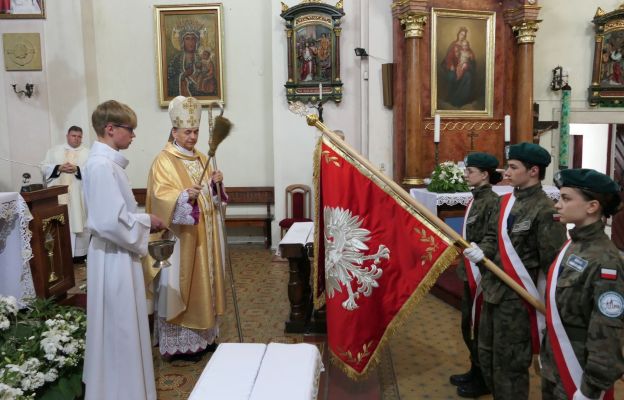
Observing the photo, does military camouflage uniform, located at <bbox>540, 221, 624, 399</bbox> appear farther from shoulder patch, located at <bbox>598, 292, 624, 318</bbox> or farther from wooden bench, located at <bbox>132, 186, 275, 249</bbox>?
wooden bench, located at <bbox>132, 186, 275, 249</bbox>

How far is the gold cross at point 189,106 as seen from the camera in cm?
384

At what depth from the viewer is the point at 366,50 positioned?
783 centimetres

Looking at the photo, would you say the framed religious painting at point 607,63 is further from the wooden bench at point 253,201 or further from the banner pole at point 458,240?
the banner pole at point 458,240

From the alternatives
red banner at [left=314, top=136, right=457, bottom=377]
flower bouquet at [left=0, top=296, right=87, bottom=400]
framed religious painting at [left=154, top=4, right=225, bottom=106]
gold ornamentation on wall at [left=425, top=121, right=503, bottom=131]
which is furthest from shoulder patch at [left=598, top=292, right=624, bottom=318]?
framed religious painting at [left=154, top=4, right=225, bottom=106]

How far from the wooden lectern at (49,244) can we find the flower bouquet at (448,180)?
14.7 feet

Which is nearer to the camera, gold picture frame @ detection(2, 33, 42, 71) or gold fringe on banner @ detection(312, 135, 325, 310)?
gold fringe on banner @ detection(312, 135, 325, 310)

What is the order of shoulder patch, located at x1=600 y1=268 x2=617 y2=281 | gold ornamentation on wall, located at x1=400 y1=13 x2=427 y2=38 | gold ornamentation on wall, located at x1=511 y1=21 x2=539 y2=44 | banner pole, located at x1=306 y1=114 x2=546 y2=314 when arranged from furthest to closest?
gold ornamentation on wall, located at x1=511 y1=21 x2=539 y2=44 → gold ornamentation on wall, located at x1=400 y1=13 x2=427 y2=38 → banner pole, located at x1=306 y1=114 x2=546 y2=314 → shoulder patch, located at x1=600 y1=268 x2=617 y2=281

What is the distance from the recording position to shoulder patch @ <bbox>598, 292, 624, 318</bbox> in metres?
1.93

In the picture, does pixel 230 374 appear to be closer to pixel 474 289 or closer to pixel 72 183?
pixel 474 289

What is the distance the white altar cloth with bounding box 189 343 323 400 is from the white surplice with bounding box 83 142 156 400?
833 mm

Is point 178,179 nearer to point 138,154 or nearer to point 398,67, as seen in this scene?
point 398,67

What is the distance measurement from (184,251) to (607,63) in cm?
792

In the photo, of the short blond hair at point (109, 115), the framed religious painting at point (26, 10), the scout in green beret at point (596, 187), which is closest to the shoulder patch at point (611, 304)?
the scout in green beret at point (596, 187)

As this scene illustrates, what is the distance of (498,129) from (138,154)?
6213mm
